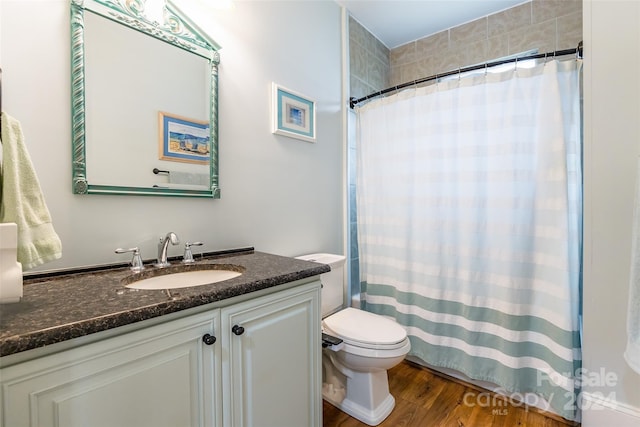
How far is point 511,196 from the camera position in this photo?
5.12ft

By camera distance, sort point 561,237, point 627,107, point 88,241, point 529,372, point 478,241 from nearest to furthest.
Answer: point 88,241
point 627,107
point 561,237
point 529,372
point 478,241

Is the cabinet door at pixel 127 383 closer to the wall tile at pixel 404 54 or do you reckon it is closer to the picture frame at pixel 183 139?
the picture frame at pixel 183 139

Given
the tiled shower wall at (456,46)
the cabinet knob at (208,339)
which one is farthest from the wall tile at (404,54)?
the cabinet knob at (208,339)

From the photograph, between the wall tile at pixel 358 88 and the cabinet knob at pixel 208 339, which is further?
the wall tile at pixel 358 88

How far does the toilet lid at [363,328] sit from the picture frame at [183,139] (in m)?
1.08

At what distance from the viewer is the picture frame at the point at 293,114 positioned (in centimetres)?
166

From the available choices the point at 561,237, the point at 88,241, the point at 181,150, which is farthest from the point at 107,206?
the point at 561,237

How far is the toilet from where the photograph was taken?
1400 mm

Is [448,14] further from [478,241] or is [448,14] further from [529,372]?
[529,372]

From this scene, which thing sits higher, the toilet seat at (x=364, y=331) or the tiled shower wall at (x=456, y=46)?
the tiled shower wall at (x=456, y=46)

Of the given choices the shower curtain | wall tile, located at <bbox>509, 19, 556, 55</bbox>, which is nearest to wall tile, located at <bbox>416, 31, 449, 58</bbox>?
wall tile, located at <bbox>509, 19, 556, 55</bbox>

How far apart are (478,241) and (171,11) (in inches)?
76.1

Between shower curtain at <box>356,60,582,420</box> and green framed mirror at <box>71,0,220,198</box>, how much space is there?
3.89 feet

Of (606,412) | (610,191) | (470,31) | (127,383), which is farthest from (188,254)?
(470,31)
